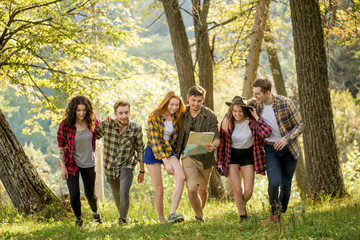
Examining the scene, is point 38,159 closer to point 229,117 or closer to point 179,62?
point 179,62

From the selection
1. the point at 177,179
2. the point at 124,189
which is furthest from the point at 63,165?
the point at 177,179

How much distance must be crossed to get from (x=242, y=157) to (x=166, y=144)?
3.48ft

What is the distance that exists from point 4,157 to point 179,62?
13.6ft

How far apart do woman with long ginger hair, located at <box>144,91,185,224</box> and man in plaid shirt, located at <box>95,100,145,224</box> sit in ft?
Answer: 1.43

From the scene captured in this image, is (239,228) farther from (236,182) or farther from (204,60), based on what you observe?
(204,60)

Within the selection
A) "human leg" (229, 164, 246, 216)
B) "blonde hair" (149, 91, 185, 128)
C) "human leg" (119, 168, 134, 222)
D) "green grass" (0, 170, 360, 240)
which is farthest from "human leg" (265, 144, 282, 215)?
"human leg" (119, 168, 134, 222)

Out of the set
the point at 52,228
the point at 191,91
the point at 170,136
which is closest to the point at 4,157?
the point at 52,228

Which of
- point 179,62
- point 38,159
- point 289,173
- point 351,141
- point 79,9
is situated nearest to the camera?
point 289,173

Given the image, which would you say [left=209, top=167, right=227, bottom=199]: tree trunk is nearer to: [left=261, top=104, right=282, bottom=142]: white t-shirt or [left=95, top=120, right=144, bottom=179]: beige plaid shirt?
[left=95, top=120, right=144, bottom=179]: beige plaid shirt

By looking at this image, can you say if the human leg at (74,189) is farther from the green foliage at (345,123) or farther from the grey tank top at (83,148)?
the green foliage at (345,123)

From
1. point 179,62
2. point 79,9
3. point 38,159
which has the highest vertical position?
point 79,9

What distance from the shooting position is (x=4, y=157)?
25.8 ft

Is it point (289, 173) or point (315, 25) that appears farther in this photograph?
point (315, 25)

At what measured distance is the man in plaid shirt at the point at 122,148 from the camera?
6.07 meters
